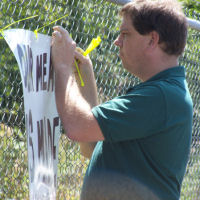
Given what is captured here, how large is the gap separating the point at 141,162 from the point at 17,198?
1.16 metres

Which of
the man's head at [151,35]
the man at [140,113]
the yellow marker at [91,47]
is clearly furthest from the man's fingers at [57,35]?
the man's head at [151,35]

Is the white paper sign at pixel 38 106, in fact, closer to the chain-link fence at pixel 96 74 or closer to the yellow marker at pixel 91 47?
the yellow marker at pixel 91 47

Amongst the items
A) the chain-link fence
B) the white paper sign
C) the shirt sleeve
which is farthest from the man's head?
the chain-link fence

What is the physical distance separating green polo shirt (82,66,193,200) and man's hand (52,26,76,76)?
0.27 m

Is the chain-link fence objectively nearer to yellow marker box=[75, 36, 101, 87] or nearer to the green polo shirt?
yellow marker box=[75, 36, 101, 87]

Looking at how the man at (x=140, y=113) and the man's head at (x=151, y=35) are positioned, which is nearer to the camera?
the man at (x=140, y=113)

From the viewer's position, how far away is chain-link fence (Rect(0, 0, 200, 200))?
9.46 ft

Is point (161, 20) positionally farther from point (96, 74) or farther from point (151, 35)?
point (96, 74)

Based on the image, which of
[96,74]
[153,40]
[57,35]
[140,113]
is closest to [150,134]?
[140,113]

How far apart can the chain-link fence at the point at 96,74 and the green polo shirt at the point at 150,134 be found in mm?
795

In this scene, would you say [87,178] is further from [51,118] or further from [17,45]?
[17,45]

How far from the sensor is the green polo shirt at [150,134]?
207 cm

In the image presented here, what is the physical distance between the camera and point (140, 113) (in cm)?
207

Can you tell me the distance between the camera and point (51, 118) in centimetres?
227
